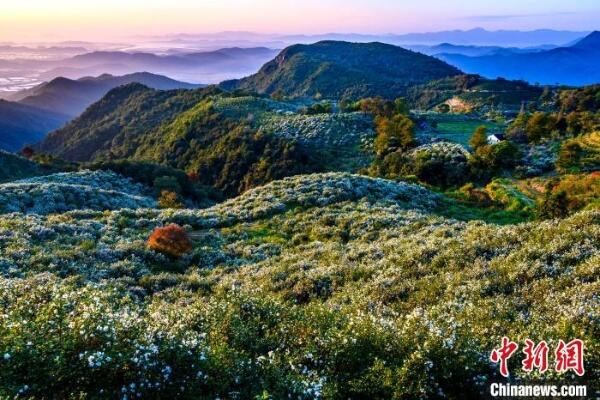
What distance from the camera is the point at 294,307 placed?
11.4 metres

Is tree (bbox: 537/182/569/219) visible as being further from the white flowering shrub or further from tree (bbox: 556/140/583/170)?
the white flowering shrub

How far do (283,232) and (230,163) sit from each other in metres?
61.8

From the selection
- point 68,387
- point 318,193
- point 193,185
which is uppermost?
point 68,387

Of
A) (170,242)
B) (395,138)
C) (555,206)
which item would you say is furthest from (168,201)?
(395,138)

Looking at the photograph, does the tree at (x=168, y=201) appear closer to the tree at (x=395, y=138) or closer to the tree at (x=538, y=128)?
the tree at (x=395, y=138)

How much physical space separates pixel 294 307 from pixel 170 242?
14.4m

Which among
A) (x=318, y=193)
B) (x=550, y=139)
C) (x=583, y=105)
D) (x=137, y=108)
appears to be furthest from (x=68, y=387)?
(x=137, y=108)

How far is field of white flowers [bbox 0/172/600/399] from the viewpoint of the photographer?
291 inches

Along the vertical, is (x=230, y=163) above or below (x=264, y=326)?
below

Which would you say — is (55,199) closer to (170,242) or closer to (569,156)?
(170,242)

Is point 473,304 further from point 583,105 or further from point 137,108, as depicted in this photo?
point 137,108

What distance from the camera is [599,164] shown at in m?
51.7

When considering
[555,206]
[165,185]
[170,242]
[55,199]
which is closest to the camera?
[170,242]

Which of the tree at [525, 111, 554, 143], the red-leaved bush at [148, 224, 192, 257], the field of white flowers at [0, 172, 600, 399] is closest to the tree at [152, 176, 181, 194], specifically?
the field of white flowers at [0, 172, 600, 399]
